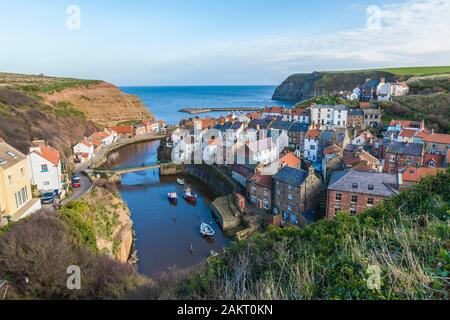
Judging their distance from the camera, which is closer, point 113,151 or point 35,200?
point 35,200

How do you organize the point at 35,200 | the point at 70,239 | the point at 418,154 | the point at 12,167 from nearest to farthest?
the point at 70,239
the point at 12,167
the point at 35,200
the point at 418,154

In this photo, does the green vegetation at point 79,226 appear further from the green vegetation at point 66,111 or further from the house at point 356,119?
the house at point 356,119

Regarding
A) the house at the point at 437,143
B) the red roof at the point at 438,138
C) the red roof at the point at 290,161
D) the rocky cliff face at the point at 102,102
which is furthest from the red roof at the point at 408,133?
the rocky cliff face at the point at 102,102

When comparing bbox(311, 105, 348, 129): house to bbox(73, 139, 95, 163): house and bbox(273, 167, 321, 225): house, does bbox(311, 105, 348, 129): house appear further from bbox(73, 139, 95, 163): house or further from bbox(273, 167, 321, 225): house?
bbox(73, 139, 95, 163): house

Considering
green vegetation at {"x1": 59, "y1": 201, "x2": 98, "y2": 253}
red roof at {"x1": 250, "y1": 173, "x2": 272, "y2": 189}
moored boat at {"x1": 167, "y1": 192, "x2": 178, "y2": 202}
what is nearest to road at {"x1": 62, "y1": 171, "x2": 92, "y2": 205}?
green vegetation at {"x1": 59, "y1": 201, "x2": 98, "y2": 253}

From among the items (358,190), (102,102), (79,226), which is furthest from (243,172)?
(102,102)

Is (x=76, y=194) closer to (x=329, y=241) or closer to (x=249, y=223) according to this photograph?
(x=249, y=223)
